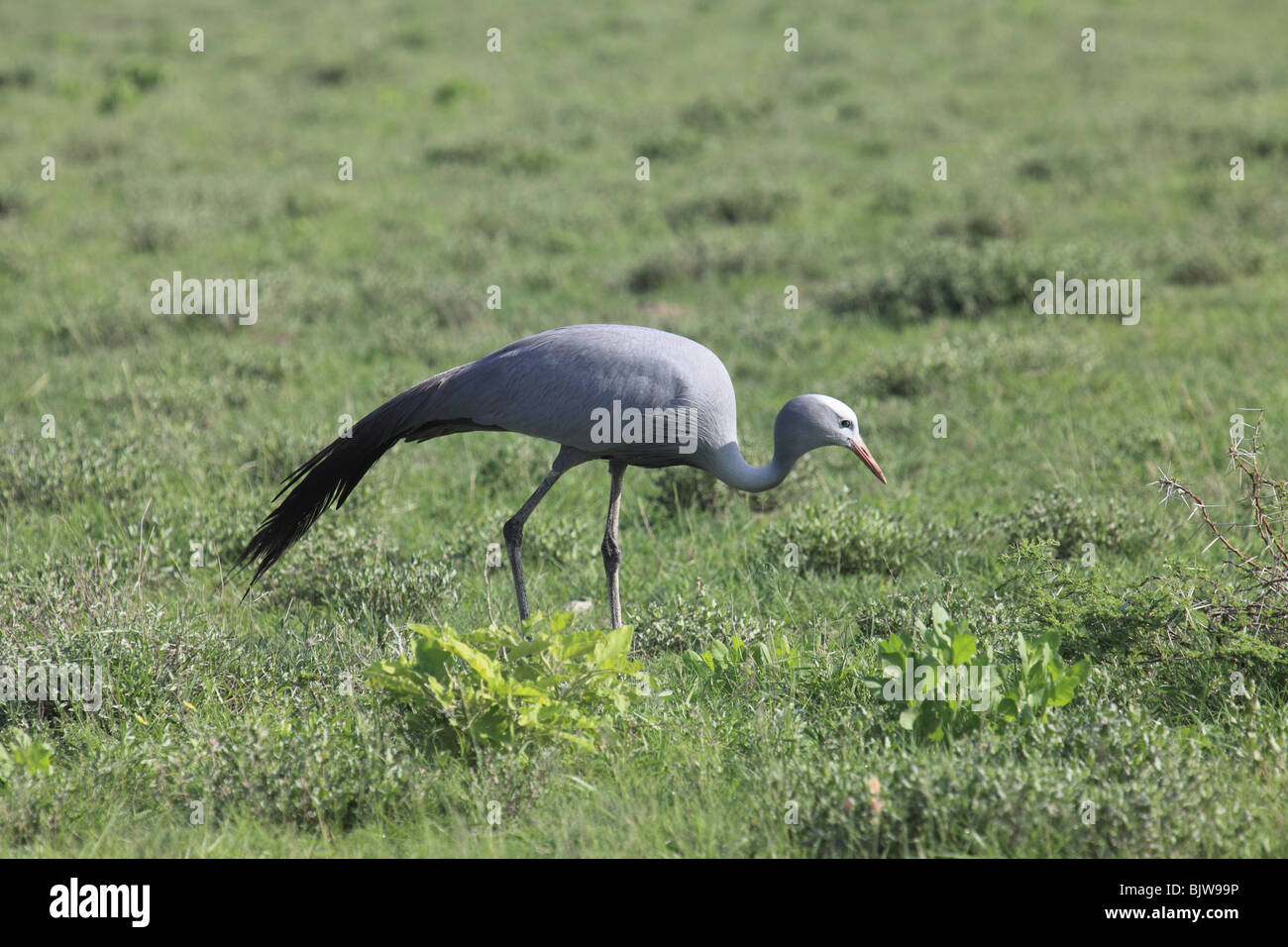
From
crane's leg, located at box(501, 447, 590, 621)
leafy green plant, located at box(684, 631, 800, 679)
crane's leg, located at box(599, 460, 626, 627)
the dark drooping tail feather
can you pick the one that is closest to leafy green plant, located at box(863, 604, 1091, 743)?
leafy green plant, located at box(684, 631, 800, 679)

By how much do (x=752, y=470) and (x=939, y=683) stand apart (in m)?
1.53

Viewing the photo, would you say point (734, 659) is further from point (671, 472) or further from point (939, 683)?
point (671, 472)

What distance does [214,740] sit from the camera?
3.58 metres

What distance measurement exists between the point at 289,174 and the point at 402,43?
6064 millimetres

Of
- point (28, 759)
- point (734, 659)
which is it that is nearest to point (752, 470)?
point (734, 659)

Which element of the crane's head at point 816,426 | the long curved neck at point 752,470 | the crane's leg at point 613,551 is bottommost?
the crane's leg at point 613,551

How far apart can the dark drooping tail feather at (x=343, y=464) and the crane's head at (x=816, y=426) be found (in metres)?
1.32

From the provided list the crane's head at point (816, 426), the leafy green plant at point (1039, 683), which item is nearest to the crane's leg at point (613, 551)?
the crane's head at point (816, 426)

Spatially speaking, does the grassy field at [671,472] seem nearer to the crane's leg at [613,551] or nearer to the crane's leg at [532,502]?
the crane's leg at [613,551]

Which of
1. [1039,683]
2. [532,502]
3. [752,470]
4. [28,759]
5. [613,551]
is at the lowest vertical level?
[28,759]

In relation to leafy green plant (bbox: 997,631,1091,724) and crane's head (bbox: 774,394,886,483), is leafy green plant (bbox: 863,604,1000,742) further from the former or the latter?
crane's head (bbox: 774,394,886,483)

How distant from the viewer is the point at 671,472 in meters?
6.39

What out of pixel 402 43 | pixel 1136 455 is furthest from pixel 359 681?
pixel 402 43

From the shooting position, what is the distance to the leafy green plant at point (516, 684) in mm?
Result: 3508
